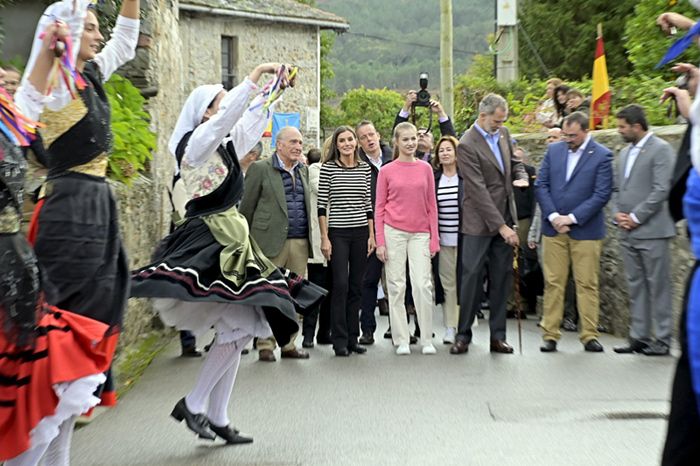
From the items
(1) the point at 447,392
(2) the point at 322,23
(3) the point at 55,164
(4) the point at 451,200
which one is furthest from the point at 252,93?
(2) the point at 322,23

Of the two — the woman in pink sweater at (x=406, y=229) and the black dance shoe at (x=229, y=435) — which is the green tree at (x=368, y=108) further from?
the black dance shoe at (x=229, y=435)

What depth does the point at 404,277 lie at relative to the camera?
1048 centimetres

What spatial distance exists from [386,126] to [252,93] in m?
59.9

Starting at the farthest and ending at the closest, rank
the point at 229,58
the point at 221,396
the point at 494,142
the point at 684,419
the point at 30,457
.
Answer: the point at 229,58 < the point at 494,142 < the point at 221,396 < the point at 30,457 < the point at 684,419

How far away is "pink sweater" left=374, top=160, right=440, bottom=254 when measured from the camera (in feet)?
33.9

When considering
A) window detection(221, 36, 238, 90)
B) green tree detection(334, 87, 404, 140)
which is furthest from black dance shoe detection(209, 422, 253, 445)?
green tree detection(334, 87, 404, 140)

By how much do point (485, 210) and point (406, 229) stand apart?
794 millimetres

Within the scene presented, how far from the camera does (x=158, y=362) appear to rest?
967 cm

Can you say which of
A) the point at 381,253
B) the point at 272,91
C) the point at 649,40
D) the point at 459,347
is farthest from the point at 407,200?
the point at 649,40

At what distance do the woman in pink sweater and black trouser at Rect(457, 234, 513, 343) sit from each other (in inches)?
12.6

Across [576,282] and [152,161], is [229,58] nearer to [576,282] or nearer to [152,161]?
[152,161]

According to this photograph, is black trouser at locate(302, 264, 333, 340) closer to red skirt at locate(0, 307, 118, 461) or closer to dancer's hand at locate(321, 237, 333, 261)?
dancer's hand at locate(321, 237, 333, 261)

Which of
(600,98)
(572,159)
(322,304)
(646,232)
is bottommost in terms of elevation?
(322,304)

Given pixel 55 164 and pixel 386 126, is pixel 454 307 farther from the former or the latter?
pixel 386 126
